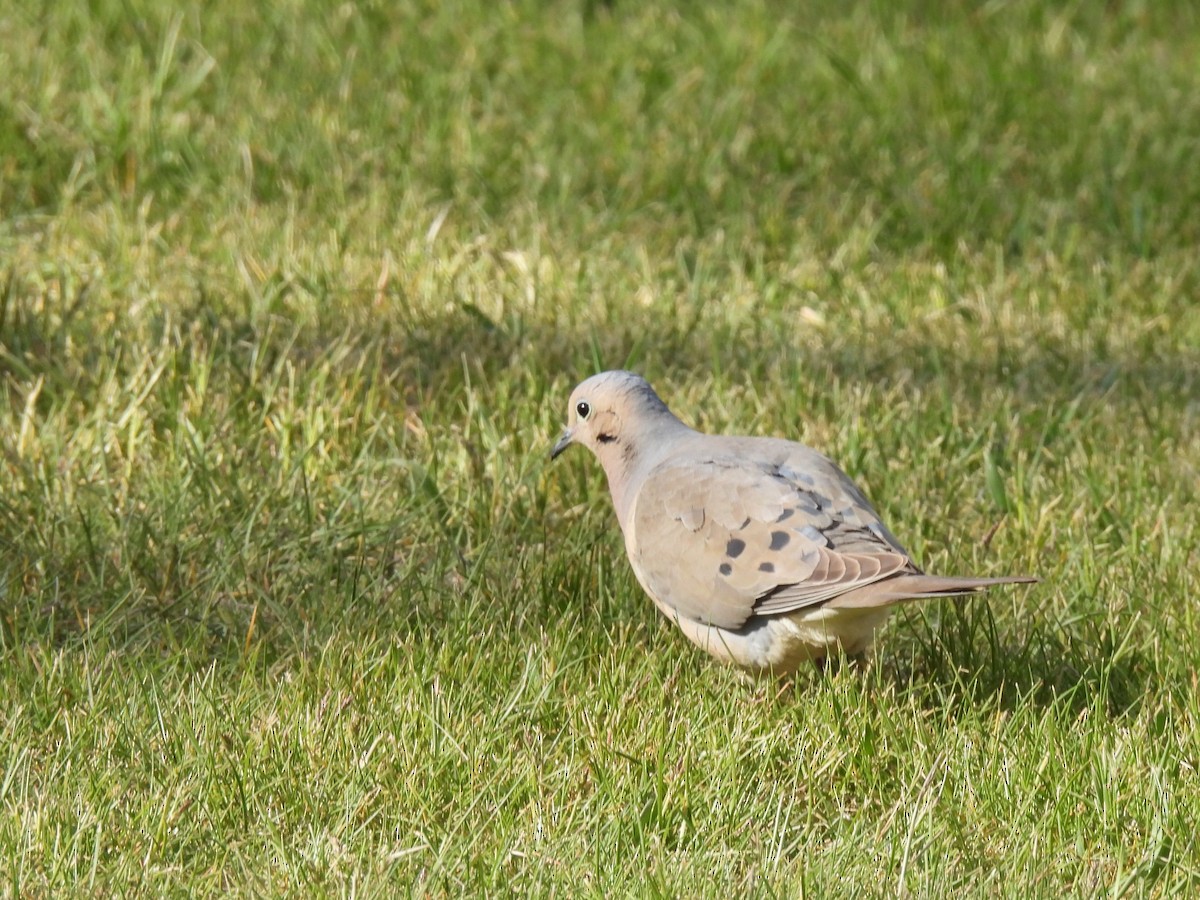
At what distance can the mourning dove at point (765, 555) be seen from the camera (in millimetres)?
3506

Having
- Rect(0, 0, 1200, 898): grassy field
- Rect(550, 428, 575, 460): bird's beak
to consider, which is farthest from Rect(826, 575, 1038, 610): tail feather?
Rect(550, 428, 575, 460): bird's beak

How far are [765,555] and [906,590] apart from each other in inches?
14.1

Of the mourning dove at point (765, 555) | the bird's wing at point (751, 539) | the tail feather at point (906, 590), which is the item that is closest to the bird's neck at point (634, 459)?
the mourning dove at point (765, 555)

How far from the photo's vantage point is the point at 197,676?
11.9 ft

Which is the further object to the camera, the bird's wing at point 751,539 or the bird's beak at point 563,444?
the bird's beak at point 563,444

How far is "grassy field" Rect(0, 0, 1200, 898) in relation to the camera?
3.22 m

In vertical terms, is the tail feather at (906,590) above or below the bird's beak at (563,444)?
above

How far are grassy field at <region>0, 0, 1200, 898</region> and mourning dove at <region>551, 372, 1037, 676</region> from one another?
14cm

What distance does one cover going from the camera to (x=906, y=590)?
3395mm

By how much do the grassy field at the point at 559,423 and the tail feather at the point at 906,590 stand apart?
25 cm

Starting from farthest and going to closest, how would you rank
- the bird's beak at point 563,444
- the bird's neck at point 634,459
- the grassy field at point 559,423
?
the bird's beak at point 563,444
the bird's neck at point 634,459
the grassy field at point 559,423

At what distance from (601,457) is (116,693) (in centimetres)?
138

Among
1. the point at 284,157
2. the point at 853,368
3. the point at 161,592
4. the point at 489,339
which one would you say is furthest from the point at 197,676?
the point at 284,157

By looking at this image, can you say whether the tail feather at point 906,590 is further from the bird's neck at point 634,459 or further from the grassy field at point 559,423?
the bird's neck at point 634,459
